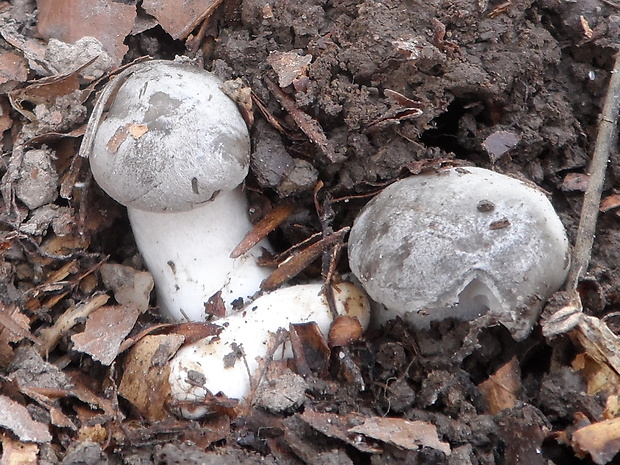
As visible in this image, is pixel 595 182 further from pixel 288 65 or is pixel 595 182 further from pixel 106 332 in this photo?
pixel 106 332

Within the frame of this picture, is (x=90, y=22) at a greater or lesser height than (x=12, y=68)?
greater

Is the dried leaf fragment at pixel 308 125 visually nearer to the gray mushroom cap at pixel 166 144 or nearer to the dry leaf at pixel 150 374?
the gray mushroom cap at pixel 166 144

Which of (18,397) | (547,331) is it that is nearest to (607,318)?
(547,331)

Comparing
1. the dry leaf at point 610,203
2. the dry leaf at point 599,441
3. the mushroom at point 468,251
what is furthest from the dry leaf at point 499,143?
the dry leaf at point 599,441

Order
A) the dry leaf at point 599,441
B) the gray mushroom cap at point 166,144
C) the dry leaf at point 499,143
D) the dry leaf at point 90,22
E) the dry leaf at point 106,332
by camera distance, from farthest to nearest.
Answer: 1. the dry leaf at point 90,22
2. the dry leaf at point 499,143
3. the dry leaf at point 106,332
4. the gray mushroom cap at point 166,144
5. the dry leaf at point 599,441

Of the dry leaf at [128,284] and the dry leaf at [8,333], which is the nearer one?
the dry leaf at [8,333]

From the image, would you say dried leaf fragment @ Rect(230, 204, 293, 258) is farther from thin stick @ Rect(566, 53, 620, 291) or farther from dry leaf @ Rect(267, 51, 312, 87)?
thin stick @ Rect(566, 53, 620, 291)

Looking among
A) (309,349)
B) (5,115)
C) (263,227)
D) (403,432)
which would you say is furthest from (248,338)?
(5,115)

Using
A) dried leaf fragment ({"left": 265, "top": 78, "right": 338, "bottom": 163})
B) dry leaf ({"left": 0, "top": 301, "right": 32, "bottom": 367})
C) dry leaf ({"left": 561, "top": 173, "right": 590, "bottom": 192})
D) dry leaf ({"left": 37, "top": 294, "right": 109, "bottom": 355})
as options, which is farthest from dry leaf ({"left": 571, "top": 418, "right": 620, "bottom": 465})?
dry leaf ({"left": 0, "top": 301, "right": 32, "bottom": 367})
